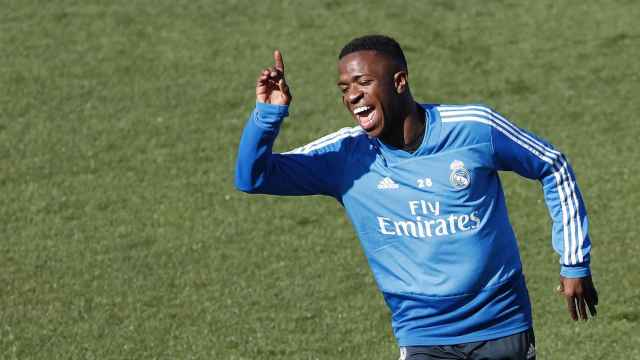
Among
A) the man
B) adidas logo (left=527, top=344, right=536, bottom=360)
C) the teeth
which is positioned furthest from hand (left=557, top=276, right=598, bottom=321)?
the teeth

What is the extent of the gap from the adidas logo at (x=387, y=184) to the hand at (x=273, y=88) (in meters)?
0.65

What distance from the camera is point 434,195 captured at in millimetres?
6344

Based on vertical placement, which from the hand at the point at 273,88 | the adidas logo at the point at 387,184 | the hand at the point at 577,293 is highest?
the hand at the point at 273,88

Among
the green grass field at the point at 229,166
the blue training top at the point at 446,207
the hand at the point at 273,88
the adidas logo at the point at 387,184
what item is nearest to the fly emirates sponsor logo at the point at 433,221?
the blue training top at the point at 446,207

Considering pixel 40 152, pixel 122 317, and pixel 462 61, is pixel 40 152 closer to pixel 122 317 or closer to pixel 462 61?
pixel 122 317

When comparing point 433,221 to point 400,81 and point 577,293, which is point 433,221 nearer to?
point 400,81

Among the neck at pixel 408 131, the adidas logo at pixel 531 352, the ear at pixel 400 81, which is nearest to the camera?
the ear at pixel 400 81

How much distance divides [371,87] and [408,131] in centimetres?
33

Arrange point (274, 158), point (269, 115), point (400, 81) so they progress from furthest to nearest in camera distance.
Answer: point (274, 158), point (400, 81), point (269, 115)

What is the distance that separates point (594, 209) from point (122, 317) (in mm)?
4498

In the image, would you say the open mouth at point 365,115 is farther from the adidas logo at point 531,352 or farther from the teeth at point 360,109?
the adidas logo at point 531,352

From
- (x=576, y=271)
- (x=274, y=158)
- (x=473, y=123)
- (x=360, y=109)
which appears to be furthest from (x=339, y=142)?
(x=576, y=271)

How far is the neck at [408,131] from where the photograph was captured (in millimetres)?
6355

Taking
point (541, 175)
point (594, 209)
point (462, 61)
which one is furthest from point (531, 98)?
point (541, 175)
